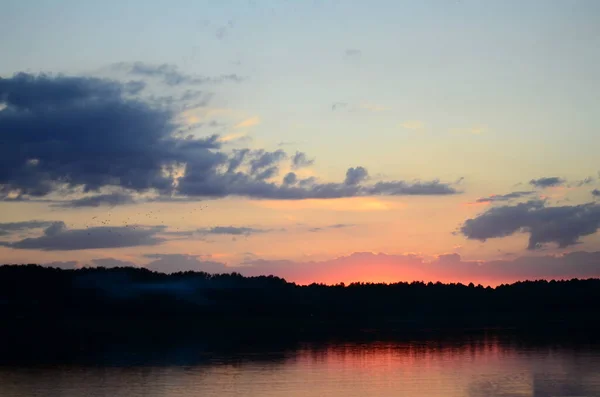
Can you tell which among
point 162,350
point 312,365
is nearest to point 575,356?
point 312,365

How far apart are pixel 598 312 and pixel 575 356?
321ft

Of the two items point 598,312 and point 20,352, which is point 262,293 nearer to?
point 598,312

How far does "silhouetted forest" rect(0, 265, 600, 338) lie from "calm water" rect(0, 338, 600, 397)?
49220mm

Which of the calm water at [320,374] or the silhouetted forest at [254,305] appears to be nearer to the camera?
the calm water at [320,374]

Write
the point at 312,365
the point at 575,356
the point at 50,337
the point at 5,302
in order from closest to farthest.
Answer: the point at 312,365 → the point at 575,356 → the point at 50,337 → the point at 5,302

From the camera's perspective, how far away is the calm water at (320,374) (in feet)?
126

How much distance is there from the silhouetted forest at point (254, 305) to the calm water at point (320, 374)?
161 ft

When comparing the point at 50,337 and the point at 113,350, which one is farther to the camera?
the point at 50,337

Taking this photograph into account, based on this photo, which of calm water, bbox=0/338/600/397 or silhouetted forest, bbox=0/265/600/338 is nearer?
calm water, bbox=0/338/600/397

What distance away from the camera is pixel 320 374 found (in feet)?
150

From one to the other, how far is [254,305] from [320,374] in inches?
3714

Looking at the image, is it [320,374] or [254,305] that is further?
[254,305]

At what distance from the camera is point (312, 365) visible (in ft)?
167

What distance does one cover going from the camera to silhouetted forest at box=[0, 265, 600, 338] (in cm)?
11975
